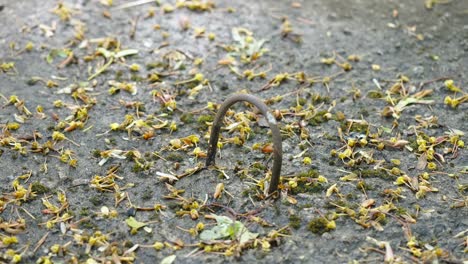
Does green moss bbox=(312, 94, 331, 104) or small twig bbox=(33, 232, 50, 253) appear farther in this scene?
green moss bbox=(312, 94, 331, 104)

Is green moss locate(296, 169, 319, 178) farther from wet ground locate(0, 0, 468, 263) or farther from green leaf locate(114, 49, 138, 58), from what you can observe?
green leaf locate(114, 49, 138, 58)

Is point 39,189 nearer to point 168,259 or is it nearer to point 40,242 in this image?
point 40,242

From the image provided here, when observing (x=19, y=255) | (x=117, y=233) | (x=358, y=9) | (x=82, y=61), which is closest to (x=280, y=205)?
(x=117, y=233)

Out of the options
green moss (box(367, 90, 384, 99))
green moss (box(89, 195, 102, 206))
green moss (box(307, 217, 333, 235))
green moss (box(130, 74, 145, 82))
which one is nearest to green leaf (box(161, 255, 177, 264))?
green moss (box(89, 195, 102, 206))

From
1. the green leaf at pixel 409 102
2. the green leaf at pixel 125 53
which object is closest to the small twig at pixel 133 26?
the green leaf at pixel 125 53

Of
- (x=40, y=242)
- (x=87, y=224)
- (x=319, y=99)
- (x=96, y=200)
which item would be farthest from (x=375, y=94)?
(x=40, y=242)

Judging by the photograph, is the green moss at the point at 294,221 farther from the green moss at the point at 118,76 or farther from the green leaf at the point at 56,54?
the green leaf at the point at 56,54
